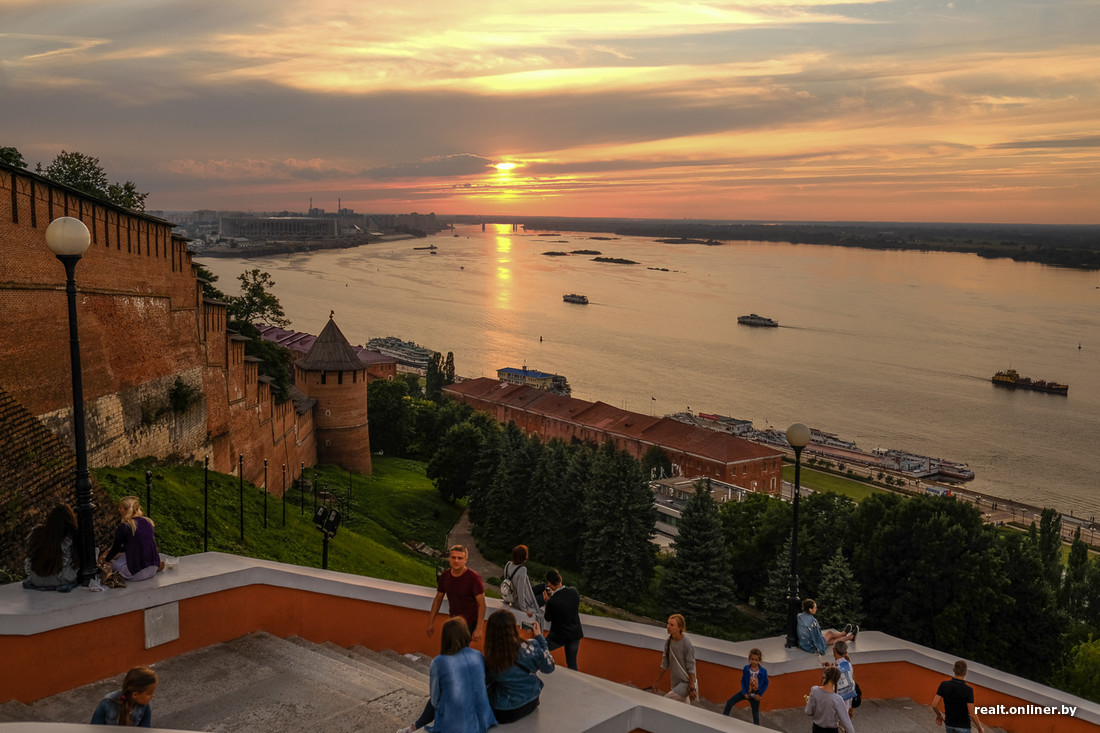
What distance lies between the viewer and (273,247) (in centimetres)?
19312

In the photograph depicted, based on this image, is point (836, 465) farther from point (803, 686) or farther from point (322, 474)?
point (803, 686)

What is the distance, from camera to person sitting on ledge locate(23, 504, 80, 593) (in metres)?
5.45

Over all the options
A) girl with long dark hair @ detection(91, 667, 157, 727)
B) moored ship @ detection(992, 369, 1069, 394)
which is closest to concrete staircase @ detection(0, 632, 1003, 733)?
girl with long dark hair @ detection(91, 667, 157, 727)

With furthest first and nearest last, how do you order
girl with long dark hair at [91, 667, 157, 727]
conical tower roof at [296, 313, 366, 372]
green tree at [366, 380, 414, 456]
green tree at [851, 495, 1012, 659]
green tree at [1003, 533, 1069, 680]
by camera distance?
green tree at [366, 380, 414, 456] < conical tower roof at [296, 313, 366, 372] < green tree at [851, 495, 1012, 659] < green tree at [1003, 533, 1069, 680] < girl with long dark hair at [91, 667, 157, 727]

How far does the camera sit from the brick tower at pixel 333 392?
31.8 meters

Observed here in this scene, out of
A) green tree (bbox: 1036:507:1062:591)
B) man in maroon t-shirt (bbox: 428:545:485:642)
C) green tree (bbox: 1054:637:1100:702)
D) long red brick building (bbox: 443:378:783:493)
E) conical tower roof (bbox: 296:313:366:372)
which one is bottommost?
long red brick building (bbox: 443:378:783:493)

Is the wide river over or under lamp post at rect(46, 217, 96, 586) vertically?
under

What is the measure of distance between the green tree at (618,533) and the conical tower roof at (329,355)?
1044 cm

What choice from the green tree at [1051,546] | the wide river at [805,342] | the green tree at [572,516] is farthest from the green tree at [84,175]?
the wide river at [805,342]

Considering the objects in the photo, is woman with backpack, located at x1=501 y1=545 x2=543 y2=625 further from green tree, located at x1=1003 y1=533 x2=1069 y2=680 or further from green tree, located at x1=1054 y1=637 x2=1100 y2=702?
green tree, located at x1=1054 y1=637 x2=1100 y2=702

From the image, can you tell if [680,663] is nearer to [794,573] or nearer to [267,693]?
[794,573]

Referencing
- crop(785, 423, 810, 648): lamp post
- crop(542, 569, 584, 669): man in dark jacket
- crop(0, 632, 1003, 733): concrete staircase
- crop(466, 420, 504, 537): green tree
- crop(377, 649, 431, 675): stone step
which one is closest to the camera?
crop(0, 632, 1003, 733): concrete staircase

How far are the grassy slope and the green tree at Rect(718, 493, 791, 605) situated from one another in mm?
9614

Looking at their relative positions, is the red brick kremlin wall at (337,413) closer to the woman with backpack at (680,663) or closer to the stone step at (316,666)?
the stone step at (316,666)
